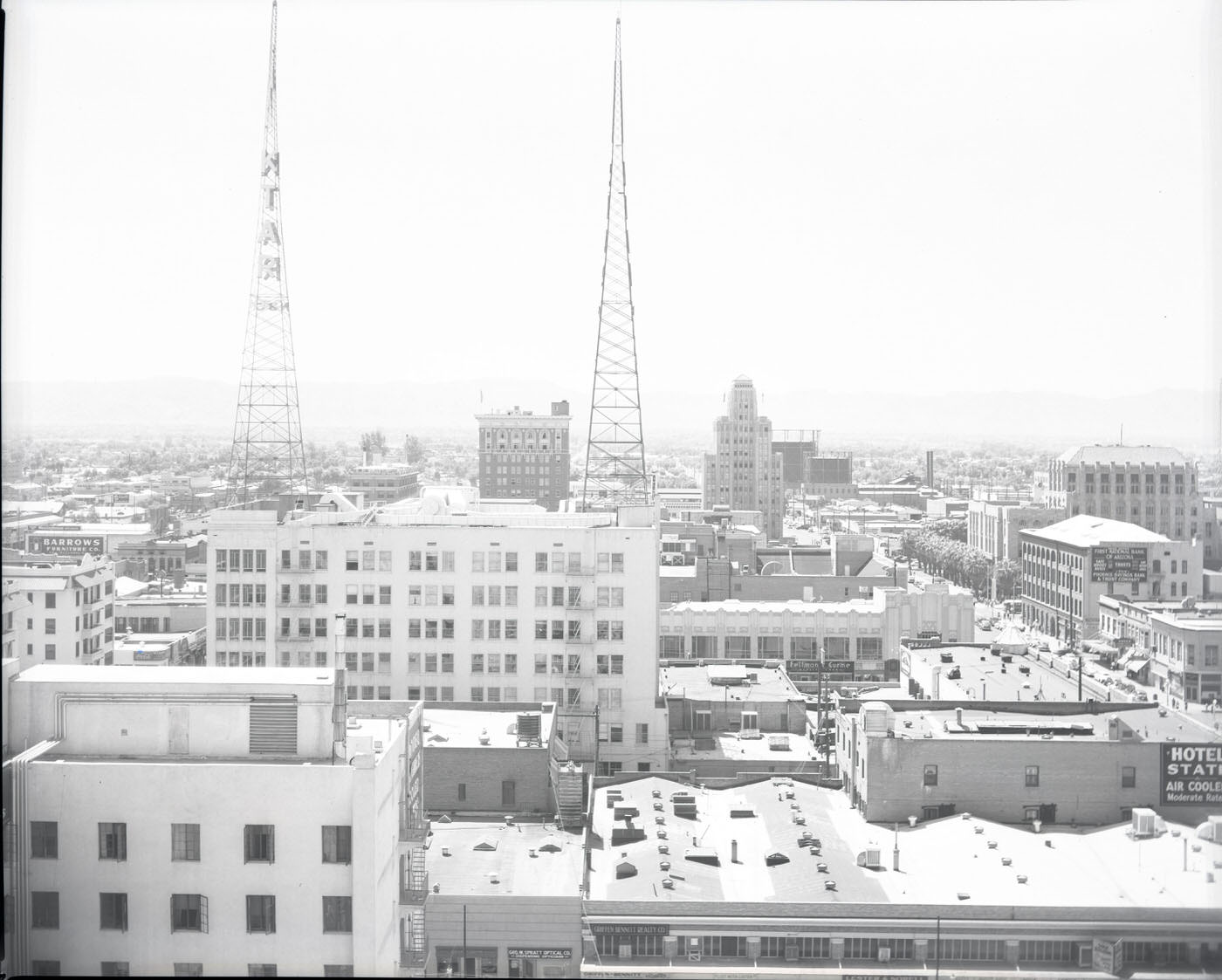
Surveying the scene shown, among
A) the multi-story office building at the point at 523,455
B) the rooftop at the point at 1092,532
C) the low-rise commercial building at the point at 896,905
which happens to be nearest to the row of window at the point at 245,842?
the low-rise commercial building at the point at 896,905

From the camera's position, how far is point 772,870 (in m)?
6.55

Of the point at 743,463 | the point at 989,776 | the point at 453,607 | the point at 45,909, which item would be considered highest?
the point at 743,463

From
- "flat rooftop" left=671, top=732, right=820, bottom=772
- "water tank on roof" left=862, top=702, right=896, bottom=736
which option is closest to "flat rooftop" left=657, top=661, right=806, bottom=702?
"flat rooftop" left=671, top=732, right=820, bottom=772

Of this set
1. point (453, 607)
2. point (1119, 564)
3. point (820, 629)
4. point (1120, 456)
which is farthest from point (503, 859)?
point (1120, 456)

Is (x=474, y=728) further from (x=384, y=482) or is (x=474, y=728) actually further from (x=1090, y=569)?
(x=384, y=482)

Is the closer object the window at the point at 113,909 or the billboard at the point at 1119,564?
the window at the point at 113,909

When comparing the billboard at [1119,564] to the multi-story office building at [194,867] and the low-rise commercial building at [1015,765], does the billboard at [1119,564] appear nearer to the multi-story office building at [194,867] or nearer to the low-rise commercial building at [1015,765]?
the low-rise commercial building at [1015,765]

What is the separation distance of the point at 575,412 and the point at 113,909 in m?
33.3

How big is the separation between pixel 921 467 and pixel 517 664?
46.2m

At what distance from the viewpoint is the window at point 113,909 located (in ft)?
12.5

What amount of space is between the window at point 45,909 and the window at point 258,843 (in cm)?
61

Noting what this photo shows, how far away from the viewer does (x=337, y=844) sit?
380 cm

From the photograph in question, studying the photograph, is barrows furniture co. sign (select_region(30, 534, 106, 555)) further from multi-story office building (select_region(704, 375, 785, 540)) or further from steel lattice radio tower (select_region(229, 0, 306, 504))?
multi-story office building (select_region(704, 375, 785, 540))

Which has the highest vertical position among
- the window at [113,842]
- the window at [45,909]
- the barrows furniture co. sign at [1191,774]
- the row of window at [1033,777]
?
the window at [113,842]
